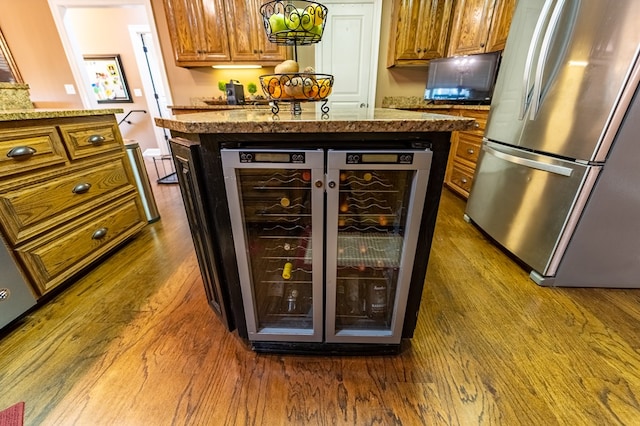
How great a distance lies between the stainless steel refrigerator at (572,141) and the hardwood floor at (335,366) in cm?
24

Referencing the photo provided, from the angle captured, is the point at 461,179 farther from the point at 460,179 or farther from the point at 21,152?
the point at 21,152

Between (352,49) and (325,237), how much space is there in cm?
352

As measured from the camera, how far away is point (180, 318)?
1.29 m

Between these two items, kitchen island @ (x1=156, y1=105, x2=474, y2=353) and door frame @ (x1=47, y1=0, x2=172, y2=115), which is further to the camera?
door frame @ (x1=47, y1=0, x2=172, y2=115)

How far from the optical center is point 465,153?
2.55m

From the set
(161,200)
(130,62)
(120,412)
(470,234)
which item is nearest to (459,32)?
(470,234)

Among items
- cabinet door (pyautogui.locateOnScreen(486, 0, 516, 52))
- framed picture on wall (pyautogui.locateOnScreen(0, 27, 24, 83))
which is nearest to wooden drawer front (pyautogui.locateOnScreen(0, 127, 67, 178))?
framed picture on wall (pyautogui.locateOnScreen(0, 27, 24, 83))

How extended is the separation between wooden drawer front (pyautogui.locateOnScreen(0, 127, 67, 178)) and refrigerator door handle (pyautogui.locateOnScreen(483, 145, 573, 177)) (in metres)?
2.59

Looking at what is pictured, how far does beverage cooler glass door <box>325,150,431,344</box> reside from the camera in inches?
29.0

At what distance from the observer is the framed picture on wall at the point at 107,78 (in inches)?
184

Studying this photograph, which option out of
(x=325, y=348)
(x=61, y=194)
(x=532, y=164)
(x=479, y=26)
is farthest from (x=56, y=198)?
(x=479, y=26)

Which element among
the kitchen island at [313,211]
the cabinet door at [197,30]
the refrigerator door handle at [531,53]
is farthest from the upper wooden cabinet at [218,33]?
the kitchen island at [313,211]

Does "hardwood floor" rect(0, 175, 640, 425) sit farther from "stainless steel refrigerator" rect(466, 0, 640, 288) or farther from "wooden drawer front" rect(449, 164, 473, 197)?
"wooden drawer front" rect(449, 164, 473, 197)

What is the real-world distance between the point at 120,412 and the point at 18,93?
77.8 inches
